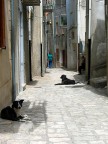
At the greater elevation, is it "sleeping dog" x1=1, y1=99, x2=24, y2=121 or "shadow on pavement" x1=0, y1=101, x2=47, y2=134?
"sleeping dog" x1=1, y1=99, x2=24, y2=121

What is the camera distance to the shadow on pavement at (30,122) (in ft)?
21.6

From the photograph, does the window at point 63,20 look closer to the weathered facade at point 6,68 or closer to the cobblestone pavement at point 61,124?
the cobblestone pavement at point 61,124

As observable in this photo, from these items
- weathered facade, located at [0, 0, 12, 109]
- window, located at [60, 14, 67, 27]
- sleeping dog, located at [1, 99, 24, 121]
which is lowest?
sleeping dog, located at [1, 99, 24, 121]

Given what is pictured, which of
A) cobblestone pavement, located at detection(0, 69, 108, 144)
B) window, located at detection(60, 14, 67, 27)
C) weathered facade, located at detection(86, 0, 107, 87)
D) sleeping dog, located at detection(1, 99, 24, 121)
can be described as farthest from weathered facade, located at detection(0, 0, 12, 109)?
window, located at detection(60, 14, 67, 27)

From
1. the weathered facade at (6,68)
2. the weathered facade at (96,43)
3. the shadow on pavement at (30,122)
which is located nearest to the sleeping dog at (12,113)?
the shadow on pavement at (30,122)

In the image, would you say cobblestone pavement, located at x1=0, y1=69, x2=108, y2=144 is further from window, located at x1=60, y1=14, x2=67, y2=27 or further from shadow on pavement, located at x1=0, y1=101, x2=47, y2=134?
window, located at x1=60, y1=14, x2=67, y2=27

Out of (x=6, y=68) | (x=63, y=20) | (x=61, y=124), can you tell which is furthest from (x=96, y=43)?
(x=63, y=20)

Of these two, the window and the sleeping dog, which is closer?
the sleeping dog

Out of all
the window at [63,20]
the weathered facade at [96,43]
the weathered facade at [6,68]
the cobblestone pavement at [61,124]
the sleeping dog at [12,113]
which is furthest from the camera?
the window at [63,20]

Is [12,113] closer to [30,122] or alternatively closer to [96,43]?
[30,122]

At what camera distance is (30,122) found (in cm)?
729

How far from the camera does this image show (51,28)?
156 feet

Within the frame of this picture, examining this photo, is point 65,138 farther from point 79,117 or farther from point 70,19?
point 70,19

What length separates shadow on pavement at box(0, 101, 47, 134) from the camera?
21.6 ft
